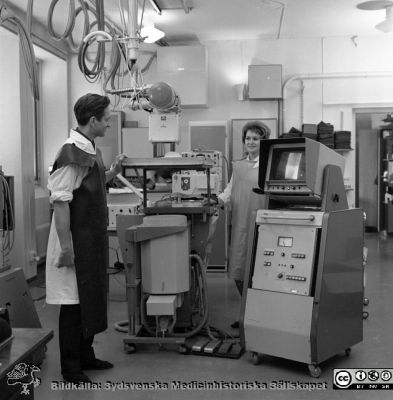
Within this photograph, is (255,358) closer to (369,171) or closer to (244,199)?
(244,199)

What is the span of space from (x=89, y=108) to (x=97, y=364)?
1389 mm

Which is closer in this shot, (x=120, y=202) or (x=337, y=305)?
(x=337, y=305)

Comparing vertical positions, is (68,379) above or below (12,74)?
below

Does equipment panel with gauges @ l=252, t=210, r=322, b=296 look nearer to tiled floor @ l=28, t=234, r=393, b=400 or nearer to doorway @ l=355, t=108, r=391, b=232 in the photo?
tiled floor @ l=28, t=234, r=393, b=400

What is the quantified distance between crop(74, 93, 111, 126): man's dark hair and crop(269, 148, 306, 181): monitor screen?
0.97m

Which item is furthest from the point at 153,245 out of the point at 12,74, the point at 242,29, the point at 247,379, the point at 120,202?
the point at 242,29

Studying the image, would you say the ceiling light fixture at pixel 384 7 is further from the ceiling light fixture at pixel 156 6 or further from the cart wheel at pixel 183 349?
the cart wheel at pixel 183 349

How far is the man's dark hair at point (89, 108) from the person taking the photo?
8.48 ft

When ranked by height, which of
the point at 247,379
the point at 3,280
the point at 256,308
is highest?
the point at 3,280

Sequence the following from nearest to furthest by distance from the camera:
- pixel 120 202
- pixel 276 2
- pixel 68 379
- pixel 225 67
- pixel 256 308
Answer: pixel 68 379, pixel 256 308, pixel 120 202, pixel 276 2, pixel 225 67

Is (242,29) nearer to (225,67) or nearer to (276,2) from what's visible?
(225,67)

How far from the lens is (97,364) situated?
9.25 feet

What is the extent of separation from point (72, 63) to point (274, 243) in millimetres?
4891

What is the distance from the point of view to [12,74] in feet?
16.4
